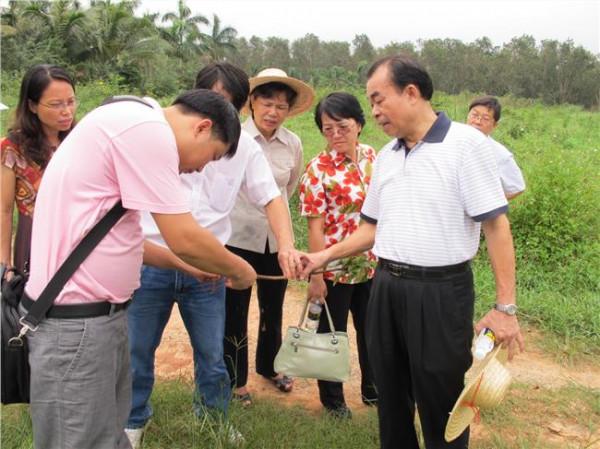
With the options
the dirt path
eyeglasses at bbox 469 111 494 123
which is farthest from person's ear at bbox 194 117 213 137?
eyeglasses at bbox 469 111 494 123

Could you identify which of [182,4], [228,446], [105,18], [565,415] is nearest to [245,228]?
[228,446]

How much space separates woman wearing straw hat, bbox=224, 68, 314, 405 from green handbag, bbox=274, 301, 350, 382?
0.53 m

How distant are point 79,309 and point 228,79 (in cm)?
131

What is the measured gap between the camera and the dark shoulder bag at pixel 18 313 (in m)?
1.60

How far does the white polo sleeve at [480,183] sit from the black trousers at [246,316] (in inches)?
55.8

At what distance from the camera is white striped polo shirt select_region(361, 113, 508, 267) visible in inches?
79.1

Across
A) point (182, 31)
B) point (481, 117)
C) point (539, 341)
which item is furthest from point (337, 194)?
point (182, 31)

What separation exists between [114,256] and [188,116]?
0.47 meters

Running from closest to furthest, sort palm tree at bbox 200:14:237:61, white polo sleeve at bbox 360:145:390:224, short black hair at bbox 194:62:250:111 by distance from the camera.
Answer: white polo sleeve at bbox 360:145:390:224 → short black hair at bbox 194:62:250:111 → palm tree at bbox 200:14:237:61

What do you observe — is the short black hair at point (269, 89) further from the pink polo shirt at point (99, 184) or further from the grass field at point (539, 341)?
the grass field at point (539, 341)

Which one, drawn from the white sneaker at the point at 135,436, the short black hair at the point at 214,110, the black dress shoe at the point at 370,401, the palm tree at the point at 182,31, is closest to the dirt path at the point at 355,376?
the black dress shoe at the point at 370,401

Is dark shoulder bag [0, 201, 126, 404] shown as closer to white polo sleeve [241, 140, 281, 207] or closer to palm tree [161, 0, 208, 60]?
white polo sleeve [241, 140, 281, 207]

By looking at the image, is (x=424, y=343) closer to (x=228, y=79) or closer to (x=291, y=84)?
(x=228, y=79)

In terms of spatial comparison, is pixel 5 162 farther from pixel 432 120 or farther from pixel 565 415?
pixel 565 415
